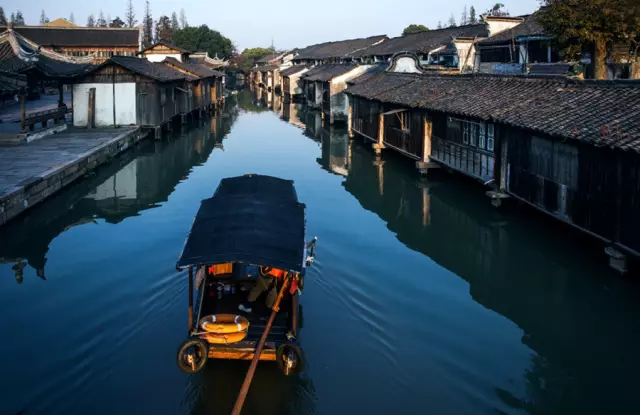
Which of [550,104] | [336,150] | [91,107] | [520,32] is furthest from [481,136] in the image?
[91,107]

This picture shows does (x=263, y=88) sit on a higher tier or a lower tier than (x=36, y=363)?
higher

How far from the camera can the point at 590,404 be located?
8852mm

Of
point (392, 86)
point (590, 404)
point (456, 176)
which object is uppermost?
point (392, 86)

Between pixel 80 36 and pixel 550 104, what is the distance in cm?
6860

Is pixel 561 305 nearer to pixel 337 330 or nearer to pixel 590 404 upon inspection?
pixel 590 404

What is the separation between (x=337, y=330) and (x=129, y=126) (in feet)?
90.5

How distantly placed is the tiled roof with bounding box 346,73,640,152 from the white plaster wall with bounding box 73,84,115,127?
1796 centimetres

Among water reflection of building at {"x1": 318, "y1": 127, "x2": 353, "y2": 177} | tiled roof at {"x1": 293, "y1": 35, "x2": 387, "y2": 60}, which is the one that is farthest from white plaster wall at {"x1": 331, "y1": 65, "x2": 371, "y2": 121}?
tiled roof at {"x1": 293, "y1": 35, "x2": 387, "y2": 60}

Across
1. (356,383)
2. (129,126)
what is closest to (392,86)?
(129,126)

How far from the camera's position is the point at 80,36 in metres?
72.9

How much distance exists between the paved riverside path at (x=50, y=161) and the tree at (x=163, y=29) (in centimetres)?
9051

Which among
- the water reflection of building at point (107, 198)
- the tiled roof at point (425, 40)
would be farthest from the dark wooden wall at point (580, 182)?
the tiled roof at point (425, 40)

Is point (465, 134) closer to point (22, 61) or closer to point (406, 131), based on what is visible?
point (406, 131)

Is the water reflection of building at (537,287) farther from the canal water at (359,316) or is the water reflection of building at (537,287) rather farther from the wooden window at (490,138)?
the wooden window at (490,138)
